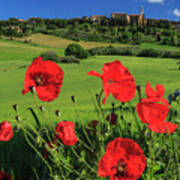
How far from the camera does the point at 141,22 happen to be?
279ft

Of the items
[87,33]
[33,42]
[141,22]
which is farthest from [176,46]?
[141,22]

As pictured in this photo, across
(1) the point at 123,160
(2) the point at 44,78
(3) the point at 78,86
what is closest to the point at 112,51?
(3) the point at 78,86

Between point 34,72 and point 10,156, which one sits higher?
point 34,72

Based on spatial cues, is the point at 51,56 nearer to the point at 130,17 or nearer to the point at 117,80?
the point at 117,80

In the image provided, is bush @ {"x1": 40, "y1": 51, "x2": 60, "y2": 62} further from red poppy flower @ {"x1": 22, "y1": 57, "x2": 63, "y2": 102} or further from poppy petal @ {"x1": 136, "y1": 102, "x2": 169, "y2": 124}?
poppy petal @ {"x1": 136, "y1": 102, "x2": 169, "y2": 124}

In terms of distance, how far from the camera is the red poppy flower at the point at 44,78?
0.93 metres

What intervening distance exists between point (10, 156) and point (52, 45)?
45.4 metres

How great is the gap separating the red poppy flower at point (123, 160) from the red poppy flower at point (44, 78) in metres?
0.30

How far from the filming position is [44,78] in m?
0.97

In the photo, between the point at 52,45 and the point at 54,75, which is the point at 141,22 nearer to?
the point at 52,45

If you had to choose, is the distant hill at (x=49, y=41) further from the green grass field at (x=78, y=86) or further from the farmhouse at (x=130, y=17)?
the farmhouse at (x=130, y=17)

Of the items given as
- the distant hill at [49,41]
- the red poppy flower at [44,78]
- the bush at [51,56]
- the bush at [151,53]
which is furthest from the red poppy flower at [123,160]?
the distant hill at [49,41]

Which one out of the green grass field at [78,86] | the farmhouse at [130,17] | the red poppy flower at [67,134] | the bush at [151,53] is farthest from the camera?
the farmhouse at [130,17]

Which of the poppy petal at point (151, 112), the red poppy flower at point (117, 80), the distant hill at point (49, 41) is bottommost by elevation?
the poppy petal at point (151, 112)
